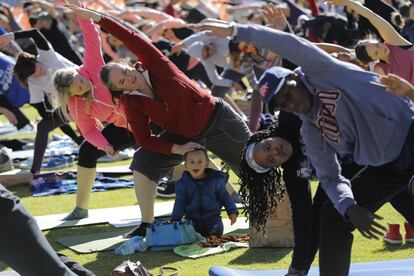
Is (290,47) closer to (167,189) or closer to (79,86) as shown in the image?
(79,86)

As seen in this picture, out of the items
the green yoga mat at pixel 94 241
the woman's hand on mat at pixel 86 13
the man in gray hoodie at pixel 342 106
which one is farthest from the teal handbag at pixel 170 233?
the man in gray hoodie at pixel 342 106

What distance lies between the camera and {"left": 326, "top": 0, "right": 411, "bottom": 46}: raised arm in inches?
222

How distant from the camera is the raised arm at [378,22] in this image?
18.5 feet

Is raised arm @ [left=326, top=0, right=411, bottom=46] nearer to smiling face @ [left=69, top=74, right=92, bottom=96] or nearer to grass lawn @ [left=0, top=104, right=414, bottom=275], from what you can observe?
grass lawn @ [left=0, top=104, right=414, bottom=275]

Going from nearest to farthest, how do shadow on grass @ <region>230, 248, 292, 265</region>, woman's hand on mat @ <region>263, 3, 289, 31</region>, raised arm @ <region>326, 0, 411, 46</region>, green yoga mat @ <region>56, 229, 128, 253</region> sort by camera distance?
raised arm @ <region>326, 0, 411, 46</region>
woman's hand on mat @ <region>263, 3, 289, 31</region>
shadow on grass @ <region>230, 248, 292, 265</region>
green yoga mat @ <region>56, 229, 128, 253</region>

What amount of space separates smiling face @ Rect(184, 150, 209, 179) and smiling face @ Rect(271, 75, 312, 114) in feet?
8.05

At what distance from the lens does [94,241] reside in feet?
23.0

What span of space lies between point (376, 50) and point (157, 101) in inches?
65.1

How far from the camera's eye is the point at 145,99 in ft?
21.2

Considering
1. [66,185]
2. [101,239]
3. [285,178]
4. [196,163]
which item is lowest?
[66,185]

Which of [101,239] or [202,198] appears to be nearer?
[202,198]

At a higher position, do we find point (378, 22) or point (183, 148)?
point (378, 22)

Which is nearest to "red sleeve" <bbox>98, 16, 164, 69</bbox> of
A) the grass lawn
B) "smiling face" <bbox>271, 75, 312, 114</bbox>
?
the grass lawn

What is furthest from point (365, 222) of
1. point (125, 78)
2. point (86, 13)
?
point (86, 13)
